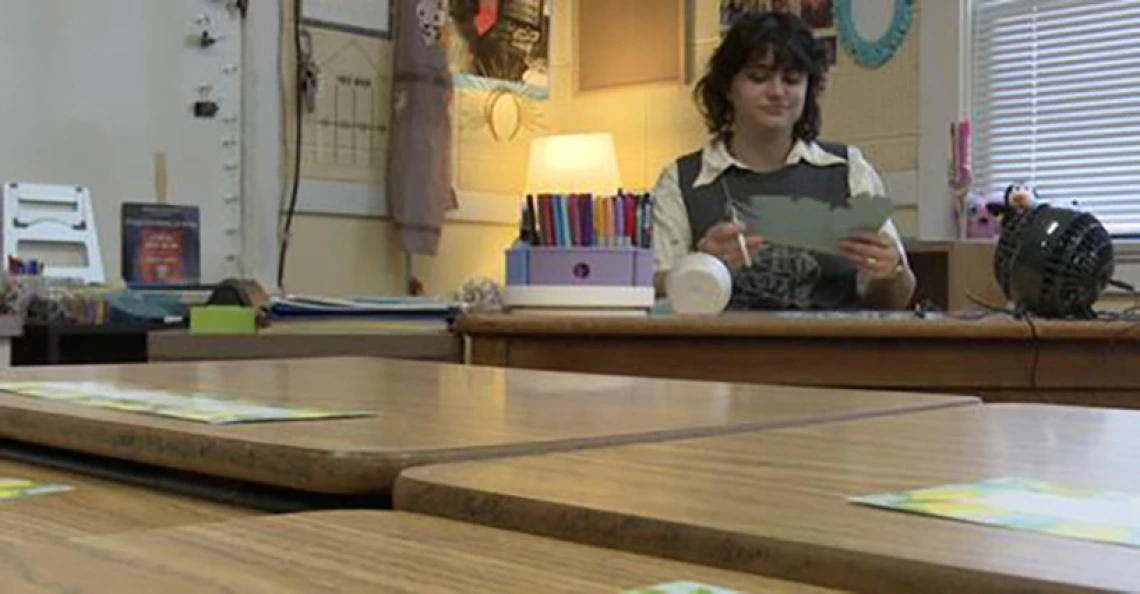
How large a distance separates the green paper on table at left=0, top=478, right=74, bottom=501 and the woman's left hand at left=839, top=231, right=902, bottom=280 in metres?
1.77

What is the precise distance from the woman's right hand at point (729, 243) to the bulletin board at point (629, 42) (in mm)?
2101

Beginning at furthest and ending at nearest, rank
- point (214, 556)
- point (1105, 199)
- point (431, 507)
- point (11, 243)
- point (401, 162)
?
point (401, 162), point (1105, 199), point (11, 243), point (431, 507), point (214, 556)

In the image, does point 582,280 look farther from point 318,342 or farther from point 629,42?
point 629,42

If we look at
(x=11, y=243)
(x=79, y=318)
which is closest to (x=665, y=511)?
(x=79, y=318)

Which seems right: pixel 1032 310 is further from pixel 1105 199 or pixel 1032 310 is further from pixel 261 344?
pixel 1105 199

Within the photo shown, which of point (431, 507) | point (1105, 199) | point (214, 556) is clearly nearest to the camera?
point (214, 556)

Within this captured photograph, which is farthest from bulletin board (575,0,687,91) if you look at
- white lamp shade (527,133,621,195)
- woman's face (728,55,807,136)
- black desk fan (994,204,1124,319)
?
black desk fan (994,204,1124,319)

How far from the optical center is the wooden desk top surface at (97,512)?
2.39 ft

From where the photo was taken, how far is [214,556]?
0.54 metres

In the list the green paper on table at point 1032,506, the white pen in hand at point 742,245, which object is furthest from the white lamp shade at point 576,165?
the green paper on table at point 1032,506

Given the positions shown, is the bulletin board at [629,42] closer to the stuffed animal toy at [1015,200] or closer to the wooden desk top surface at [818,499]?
the stuffed animal toy at [1015,200]

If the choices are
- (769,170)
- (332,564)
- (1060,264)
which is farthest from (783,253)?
(332,564)

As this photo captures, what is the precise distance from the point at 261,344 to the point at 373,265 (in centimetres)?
207

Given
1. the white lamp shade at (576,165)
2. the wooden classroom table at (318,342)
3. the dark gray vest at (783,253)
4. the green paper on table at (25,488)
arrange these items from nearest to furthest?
the green paper on table at (25,488) → the wooden classroom table at (318,342) → the dark gray vest at (783,253) → the white lamp shade at (576,165)
